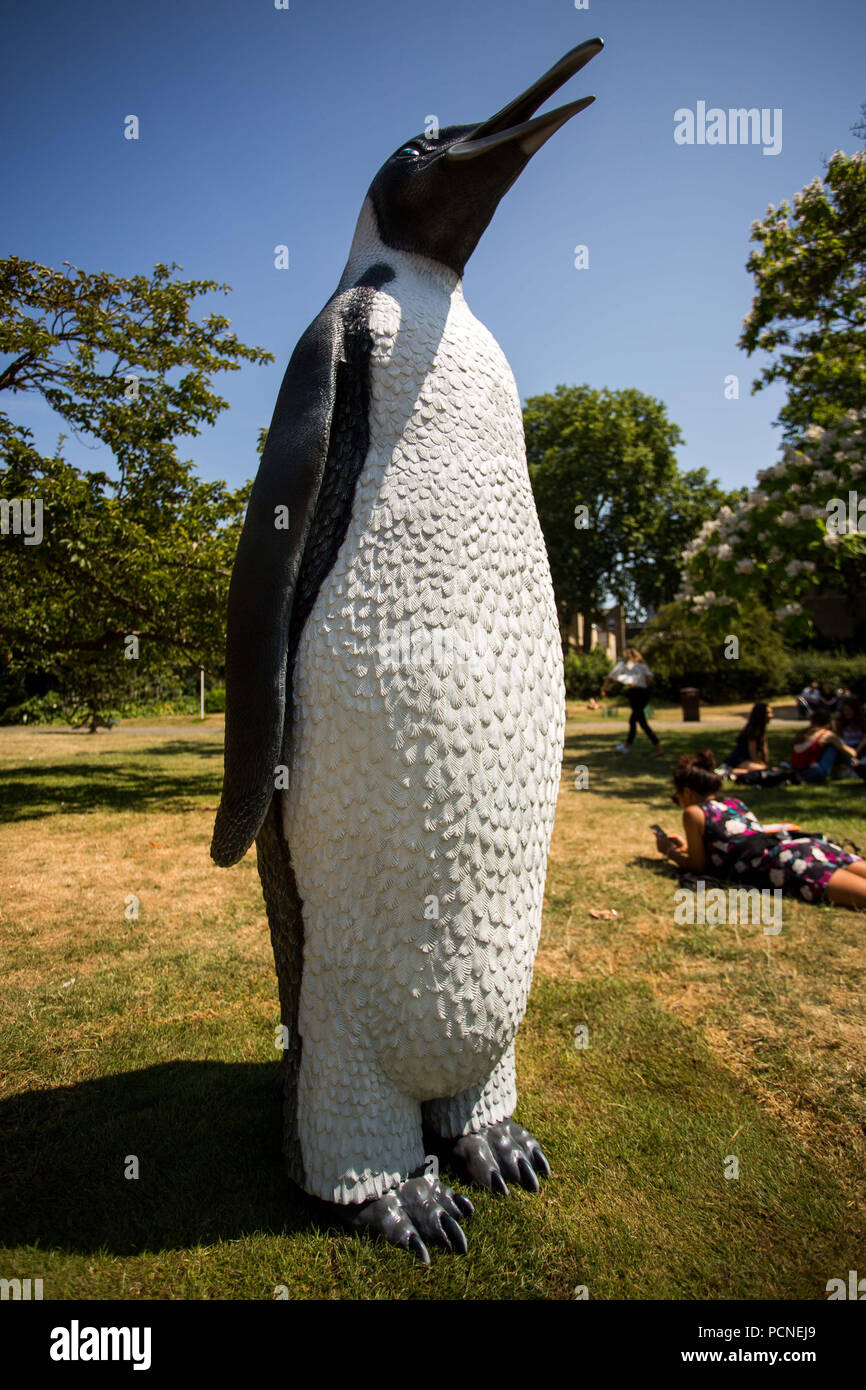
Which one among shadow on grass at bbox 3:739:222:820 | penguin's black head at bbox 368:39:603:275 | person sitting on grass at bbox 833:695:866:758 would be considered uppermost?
penguin's black head at bbox 368:39:603:275

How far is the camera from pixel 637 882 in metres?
4.84

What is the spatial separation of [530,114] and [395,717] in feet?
4.98

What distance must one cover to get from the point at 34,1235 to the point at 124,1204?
0.68ft

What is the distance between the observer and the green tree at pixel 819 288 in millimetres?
8211

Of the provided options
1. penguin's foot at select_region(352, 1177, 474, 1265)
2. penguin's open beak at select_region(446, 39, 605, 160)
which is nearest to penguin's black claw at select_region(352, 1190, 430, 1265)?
penguin's foot at select_region(352, 1177, 474, 1265)

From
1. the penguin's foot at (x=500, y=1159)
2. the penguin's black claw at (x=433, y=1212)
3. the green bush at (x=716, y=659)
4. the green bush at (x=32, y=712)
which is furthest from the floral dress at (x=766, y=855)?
the green bush at (x=716, y=659)

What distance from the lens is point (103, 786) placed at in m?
8.95

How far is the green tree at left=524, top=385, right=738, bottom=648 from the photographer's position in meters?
22.9

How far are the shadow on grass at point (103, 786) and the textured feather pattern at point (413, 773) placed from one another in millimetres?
6265

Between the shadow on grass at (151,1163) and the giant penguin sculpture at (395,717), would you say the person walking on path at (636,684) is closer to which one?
the shadow on grass at (151,1163)

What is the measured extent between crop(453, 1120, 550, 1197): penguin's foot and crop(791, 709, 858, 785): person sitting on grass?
6.90m

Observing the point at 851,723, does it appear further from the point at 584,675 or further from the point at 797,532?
the point at 584,675

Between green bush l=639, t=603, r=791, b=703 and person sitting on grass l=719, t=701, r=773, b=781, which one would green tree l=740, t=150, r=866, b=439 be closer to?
person sitting on grass l=719, t=701, r=773, b=781
